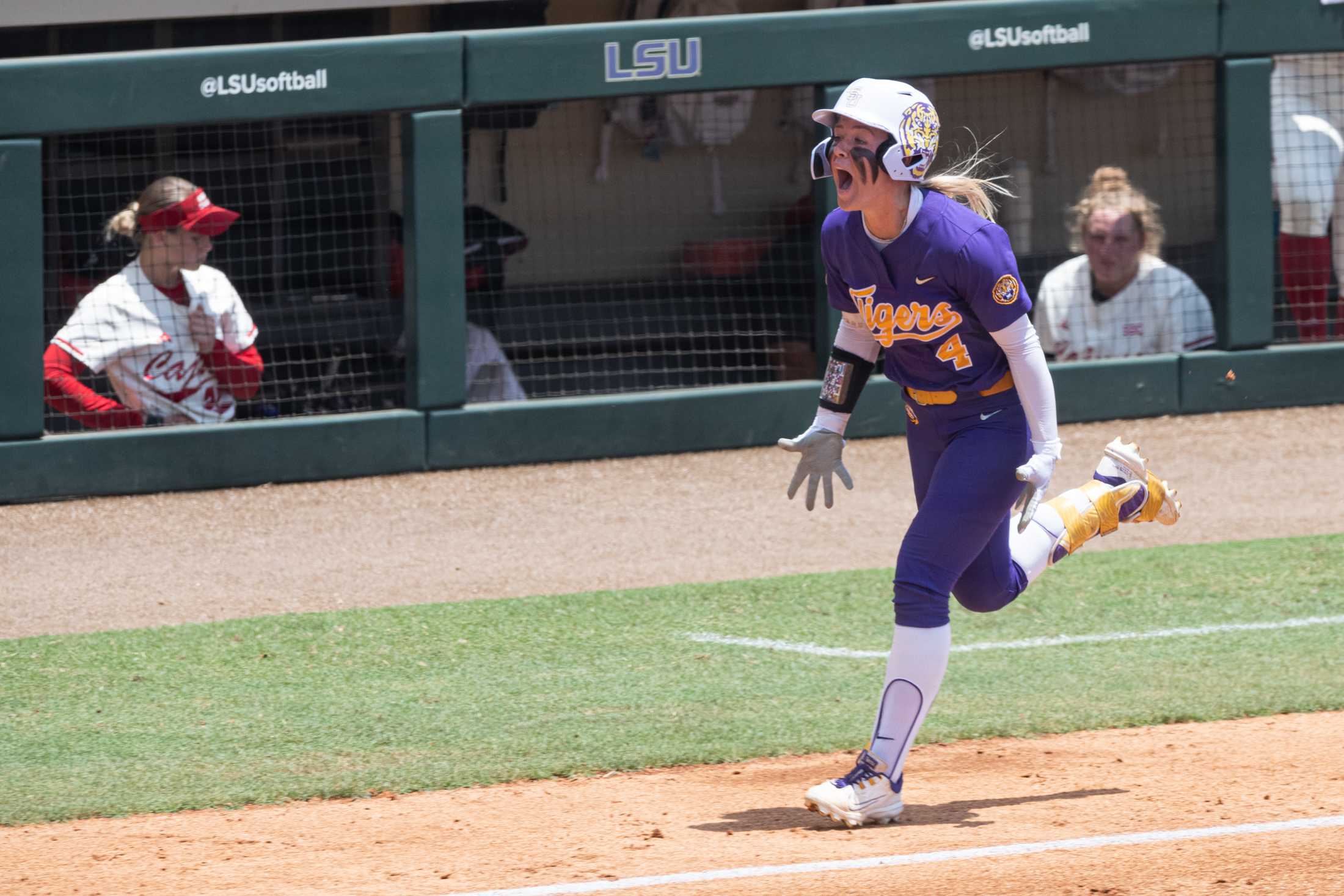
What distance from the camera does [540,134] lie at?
9.80m

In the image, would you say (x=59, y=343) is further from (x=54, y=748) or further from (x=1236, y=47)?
(x=1236, y=47)

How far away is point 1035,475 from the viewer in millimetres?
3875

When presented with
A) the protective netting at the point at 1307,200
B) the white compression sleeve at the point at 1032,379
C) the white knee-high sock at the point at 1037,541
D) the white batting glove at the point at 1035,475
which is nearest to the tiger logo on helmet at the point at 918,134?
the white compression sleeve at the point at 1032,379

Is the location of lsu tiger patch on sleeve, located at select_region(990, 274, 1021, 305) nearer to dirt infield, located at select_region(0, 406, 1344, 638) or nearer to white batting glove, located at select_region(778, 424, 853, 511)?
white batting glove, located at select_region(778, 424, 853, 511)

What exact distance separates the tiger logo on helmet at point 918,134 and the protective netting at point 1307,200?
→ 16.2 ft

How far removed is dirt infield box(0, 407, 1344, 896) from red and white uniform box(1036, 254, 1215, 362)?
93cm

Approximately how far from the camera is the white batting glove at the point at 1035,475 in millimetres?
3875

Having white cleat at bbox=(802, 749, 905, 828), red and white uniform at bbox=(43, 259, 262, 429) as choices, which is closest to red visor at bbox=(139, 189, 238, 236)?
red and white uniform at bbox=(43, 259, 262, 429)

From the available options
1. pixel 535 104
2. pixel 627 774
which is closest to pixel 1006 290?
pixel 627 774

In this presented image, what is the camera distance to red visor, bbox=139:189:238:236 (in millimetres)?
7012

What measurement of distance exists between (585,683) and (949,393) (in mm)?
1636

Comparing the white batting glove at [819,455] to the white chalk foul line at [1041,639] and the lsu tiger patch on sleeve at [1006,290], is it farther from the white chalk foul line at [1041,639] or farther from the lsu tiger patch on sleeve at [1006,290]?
the white chalk foul line at [1041,639]

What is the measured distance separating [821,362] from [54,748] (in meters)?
4.38

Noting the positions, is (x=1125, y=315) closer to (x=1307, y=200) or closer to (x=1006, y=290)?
(x=1307, y=200)
